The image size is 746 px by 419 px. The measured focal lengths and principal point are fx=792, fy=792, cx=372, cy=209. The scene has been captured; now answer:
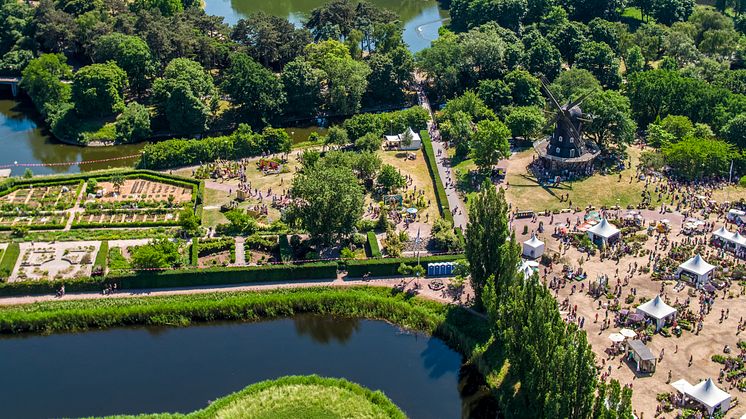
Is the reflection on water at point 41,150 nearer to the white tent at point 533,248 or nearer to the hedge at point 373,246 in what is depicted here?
the hedge at point 373,246

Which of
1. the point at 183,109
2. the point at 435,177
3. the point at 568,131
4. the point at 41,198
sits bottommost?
the point at 41,198

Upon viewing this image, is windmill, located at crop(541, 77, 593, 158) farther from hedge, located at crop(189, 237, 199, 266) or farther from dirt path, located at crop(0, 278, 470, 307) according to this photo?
hedge, located at crop(189, 237, 199, 266)

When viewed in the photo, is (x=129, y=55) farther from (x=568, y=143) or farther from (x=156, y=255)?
(x=568, y=143)

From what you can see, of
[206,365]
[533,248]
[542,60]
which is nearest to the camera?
[206,365]

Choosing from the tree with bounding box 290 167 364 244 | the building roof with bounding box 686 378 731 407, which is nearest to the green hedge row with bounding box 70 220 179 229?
the tree with bounding box 290 167 364 244

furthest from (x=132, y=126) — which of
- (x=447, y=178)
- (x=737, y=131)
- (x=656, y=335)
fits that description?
(x=737, y=131)

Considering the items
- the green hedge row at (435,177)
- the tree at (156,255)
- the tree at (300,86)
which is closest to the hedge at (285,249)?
the tree at (156,255)

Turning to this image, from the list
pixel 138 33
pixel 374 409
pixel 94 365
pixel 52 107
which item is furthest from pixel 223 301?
pixel 138 33

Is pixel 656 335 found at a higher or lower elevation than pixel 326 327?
lower
